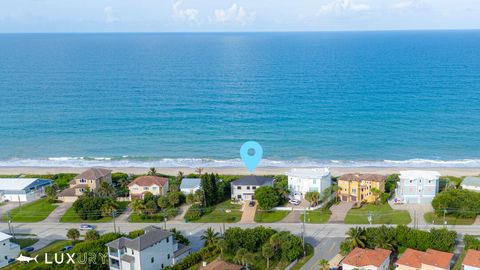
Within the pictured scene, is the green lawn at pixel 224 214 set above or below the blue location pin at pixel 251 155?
below

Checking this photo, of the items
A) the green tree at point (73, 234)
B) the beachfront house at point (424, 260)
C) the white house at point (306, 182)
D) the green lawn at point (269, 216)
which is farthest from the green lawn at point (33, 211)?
the beachfront house at point (424, 260)

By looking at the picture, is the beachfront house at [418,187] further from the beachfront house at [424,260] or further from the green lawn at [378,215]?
the beachfront house at [424,260]

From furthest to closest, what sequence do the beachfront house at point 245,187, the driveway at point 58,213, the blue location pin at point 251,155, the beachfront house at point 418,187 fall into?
1. the blue location pin at point 251,155
2. the beachfront house at point 245,187
3. the beachfront house at point 418,187
4. the driveway at point 58,213

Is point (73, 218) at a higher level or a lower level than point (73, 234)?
lower

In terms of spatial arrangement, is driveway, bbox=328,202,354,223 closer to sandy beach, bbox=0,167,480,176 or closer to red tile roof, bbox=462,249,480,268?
sandy beach, bbox=0,167,480,176

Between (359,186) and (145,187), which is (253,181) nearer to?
(359,186)

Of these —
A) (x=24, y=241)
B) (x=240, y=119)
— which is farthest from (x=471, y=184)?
(x=24, y=241)
